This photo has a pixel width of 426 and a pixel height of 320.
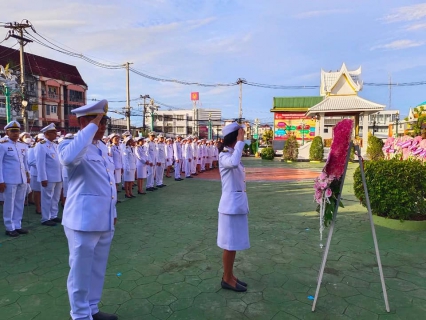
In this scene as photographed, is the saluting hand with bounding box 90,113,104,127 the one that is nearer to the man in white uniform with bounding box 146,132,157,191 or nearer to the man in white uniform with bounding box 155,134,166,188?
the man in white uniform with bounding box 146,132,157,191

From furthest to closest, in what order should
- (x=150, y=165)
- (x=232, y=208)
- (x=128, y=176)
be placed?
(x=150, y=165), (x=128, y=176), (x=232, y=208)

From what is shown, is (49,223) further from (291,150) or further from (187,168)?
(291,150)

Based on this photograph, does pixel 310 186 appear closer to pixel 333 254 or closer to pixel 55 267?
pixel 333 254

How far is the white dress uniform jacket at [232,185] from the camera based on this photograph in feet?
10.4

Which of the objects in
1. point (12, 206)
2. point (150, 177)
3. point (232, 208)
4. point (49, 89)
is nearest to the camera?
point (232, 208)

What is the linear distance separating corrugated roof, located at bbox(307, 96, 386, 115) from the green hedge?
1732 centimetres

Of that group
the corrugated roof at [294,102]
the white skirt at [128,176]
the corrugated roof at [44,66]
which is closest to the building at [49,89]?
the corrugated roof at [44,66]

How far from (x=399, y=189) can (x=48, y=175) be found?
6.34 meters

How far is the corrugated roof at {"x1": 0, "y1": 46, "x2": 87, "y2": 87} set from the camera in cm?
3269

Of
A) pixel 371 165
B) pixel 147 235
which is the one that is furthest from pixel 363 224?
pixel 147 235

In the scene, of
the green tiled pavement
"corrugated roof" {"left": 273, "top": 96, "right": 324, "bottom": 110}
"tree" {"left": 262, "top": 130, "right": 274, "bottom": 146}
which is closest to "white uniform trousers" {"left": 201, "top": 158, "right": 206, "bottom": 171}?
the green tiled pavement

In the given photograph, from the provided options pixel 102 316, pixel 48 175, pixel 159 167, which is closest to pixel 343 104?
pixel 159 167

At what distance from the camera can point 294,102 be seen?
122 feet

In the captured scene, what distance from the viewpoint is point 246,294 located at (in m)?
3.22
